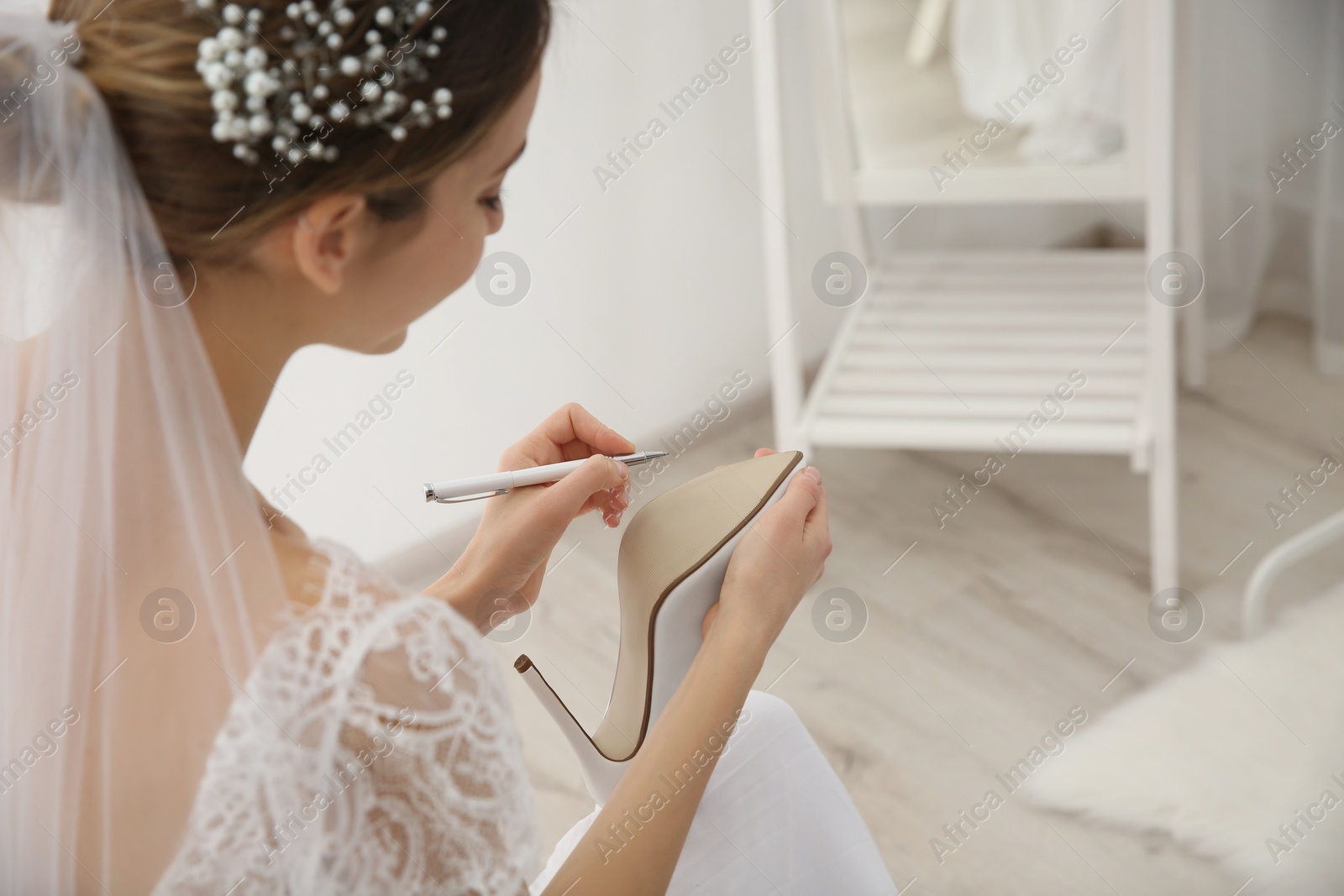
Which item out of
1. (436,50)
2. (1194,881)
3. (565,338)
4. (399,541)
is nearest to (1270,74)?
(565,338)

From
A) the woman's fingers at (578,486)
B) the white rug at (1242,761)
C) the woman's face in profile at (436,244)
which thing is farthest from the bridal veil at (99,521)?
the white rug at (1242,761)

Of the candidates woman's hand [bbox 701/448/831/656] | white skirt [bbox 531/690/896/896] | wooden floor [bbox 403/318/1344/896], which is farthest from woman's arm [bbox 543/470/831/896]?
wooden floor [bbox 403/318/1344/896]

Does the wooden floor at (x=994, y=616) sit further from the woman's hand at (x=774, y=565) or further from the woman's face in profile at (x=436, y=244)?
the woman's face in profile at (x=436, y=244)

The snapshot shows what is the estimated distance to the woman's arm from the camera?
78 cm

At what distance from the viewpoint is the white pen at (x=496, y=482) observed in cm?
95

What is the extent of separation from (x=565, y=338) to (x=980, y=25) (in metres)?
0.83

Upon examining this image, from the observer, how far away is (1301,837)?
1.31m

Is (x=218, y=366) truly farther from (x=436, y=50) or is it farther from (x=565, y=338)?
(x=565, y=338)

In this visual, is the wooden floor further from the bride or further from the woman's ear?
the woman's ear

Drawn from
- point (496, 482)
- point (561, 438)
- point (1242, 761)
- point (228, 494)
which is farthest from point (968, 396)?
point (228, 494)

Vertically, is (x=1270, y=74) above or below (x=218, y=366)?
below

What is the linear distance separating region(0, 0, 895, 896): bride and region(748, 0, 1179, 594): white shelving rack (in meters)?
1.02

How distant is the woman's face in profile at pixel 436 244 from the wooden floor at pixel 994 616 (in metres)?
0.90

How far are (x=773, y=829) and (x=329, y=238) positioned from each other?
55cm
